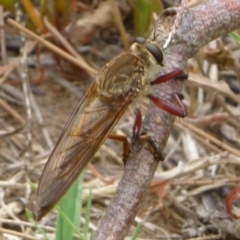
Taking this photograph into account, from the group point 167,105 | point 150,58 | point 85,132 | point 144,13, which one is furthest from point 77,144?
point 144,13

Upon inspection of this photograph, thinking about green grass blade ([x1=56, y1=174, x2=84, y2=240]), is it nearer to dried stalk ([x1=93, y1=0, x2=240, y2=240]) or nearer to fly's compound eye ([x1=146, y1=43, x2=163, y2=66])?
dried stalk ([x1=93, y1=0, x2=240, y2=240])

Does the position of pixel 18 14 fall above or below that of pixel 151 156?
above

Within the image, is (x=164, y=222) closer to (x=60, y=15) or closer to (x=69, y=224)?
(x=69, y=224)

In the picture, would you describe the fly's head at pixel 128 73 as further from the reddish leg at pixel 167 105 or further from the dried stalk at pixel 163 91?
the reddish leg at pixel 167 105

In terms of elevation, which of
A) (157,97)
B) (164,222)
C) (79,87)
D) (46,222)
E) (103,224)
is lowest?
(164,222)

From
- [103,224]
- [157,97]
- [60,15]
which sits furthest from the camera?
[60,15]

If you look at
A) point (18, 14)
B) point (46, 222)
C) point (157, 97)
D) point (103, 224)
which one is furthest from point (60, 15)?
point (103, 224)

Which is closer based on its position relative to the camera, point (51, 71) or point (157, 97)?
point (157, 97)
